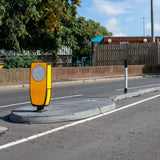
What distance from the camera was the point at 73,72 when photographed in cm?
2567

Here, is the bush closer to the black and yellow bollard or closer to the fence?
the black and yellow bollard

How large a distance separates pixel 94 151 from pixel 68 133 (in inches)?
47.3

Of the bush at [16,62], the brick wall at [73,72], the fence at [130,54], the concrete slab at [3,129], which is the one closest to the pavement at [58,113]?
the concrete slab at [3,129]

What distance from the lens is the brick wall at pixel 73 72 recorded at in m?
21.1

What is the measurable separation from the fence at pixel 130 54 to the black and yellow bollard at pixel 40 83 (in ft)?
102

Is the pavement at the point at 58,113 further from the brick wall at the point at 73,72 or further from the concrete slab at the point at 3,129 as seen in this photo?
the brick wall at the point at 73,72

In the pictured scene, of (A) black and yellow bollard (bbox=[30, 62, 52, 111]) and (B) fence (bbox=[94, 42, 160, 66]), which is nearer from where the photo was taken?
(A) black and yellow bollard (bbox=[30, 62, 52, 111])

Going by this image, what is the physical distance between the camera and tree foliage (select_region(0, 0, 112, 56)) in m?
21.2

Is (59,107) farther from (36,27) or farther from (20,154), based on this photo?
(36,27)

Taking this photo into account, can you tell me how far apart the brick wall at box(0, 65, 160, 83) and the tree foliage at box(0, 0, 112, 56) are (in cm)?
207

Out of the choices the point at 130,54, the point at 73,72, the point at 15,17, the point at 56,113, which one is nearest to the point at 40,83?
the point at 56,113

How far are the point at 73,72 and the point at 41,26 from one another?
187 inches

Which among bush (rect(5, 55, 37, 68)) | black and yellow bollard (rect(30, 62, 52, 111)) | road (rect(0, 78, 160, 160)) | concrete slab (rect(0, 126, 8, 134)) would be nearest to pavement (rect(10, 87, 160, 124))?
road (rect(0, 78, 160, 160))

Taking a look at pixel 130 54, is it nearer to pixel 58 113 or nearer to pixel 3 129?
pixel 58 113
